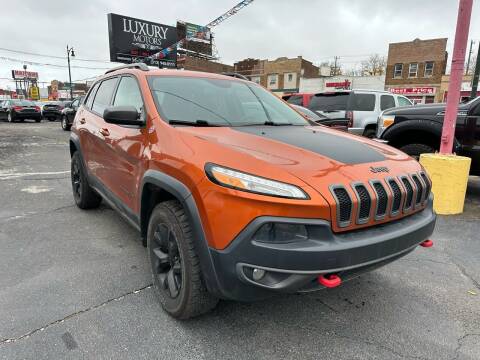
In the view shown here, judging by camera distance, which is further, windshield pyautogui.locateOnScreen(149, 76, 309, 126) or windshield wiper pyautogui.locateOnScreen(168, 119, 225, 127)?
windshield pyautogui.locateOnScreen(149, 76, 309, 126)

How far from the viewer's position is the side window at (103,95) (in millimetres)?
3938

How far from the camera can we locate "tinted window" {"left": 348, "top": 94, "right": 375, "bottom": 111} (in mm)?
10031

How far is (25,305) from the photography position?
2.65 metres

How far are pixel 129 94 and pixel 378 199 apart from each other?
239cm

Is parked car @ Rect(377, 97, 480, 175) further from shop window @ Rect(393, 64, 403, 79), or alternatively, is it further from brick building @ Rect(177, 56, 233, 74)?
shop window @ Rect(393, 64, 403, 79)

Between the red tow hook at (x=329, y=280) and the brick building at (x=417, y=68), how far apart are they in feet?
114

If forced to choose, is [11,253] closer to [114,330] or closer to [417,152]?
[114,330]

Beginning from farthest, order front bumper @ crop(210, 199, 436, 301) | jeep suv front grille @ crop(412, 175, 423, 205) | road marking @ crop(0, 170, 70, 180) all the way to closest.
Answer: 1. road marking @ crop(0, 170, 70, 180)
2. jeep suv front grille @ crop(412, 175, 423, 205)
3. front bumper @ crop(210, 199, 436, 301)

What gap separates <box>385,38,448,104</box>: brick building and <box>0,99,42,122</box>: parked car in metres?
29.2

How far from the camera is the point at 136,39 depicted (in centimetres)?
2605

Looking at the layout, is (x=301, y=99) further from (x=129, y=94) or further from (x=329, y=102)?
(x=129, y=94)

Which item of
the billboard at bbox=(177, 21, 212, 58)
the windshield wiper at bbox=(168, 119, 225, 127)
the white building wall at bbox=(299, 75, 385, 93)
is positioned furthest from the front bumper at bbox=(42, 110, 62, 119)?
the windshield wiper at bbox=(168, 119, 225, 127)

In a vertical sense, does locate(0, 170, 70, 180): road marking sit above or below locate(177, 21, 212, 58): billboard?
below

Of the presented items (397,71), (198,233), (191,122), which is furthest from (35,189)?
(397,71)
